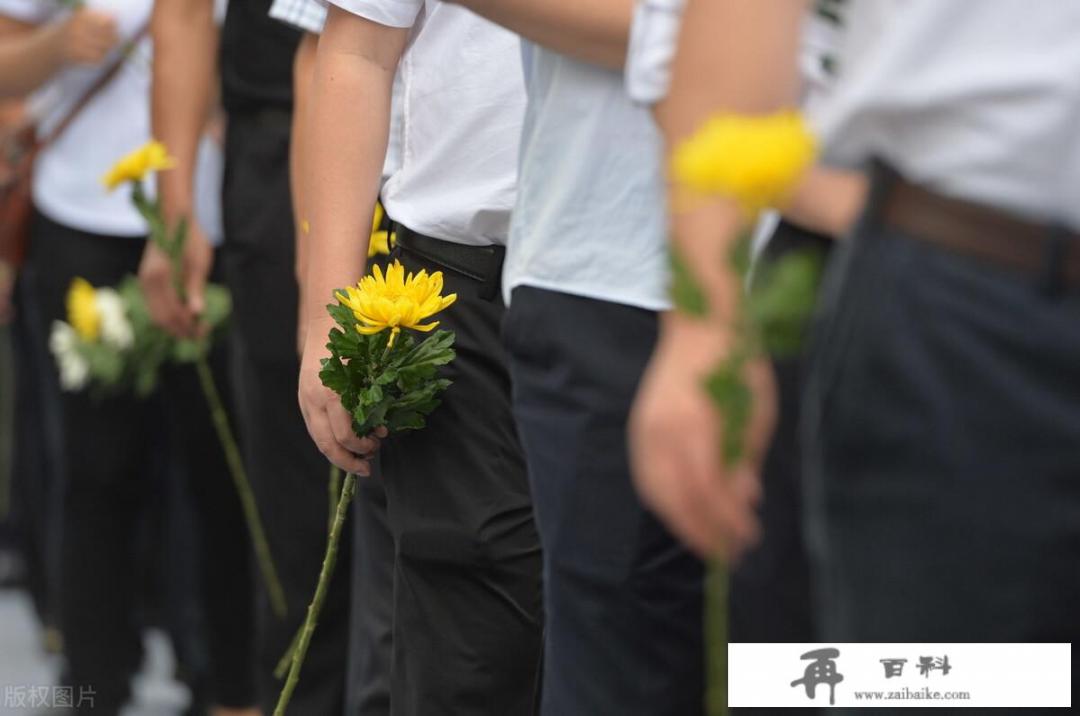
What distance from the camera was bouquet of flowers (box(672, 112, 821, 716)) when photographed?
52.7 inches

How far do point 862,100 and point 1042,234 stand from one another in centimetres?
18

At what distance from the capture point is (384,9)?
94.9 inches

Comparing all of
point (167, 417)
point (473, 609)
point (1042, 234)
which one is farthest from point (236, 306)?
point (1042, 234)

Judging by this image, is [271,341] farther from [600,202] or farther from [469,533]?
[600,202]

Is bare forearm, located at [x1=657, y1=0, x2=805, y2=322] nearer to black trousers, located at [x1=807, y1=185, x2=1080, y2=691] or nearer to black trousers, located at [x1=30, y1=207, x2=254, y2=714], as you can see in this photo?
black trousers, located at [x1=807, y1=185, x2=1080, y2=691]

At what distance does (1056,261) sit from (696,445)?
0.93 ft

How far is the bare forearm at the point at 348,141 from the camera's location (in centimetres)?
245

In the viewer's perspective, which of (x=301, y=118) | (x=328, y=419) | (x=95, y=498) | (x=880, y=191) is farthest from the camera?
(x=95, y=498)

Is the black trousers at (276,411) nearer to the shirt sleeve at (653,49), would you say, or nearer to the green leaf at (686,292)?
the shirt sleeve at (653,49)

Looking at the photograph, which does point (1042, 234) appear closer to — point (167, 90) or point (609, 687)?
point (609, 687)

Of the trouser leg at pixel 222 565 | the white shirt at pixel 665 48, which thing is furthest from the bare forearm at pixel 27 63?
the white shirt at pixel 665 48

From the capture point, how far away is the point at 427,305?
7.89ft

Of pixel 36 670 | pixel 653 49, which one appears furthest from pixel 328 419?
pixel 36 670

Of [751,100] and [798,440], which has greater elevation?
[751,100]
